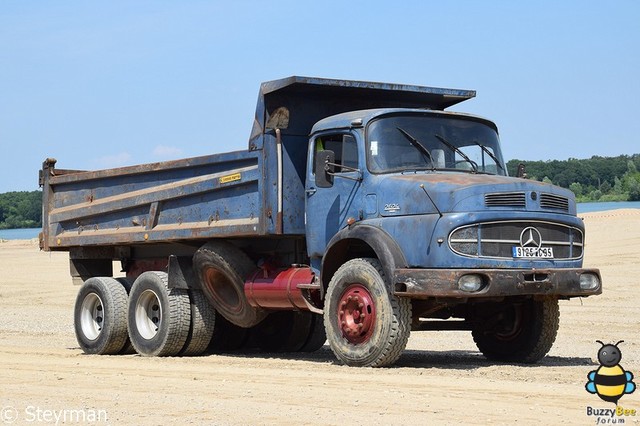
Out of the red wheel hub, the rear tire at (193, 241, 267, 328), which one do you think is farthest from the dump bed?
the red wheel hub

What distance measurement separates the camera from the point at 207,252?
1439cm

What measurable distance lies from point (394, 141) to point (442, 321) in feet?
7.19

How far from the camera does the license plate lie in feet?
37.6

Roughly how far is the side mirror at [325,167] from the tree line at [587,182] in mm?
14149

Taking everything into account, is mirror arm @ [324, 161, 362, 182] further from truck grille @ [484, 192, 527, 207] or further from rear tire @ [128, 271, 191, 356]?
rear tire @ [128, 271, 191, 356]

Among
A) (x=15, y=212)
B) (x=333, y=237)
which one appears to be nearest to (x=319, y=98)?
(x=333, y=237)

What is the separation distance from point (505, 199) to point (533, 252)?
639mm

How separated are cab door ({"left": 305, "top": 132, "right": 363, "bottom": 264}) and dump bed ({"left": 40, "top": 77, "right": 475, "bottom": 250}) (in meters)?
0.40

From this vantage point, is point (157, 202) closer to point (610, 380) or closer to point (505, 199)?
point (505, 199)

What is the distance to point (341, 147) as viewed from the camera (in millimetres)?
12773

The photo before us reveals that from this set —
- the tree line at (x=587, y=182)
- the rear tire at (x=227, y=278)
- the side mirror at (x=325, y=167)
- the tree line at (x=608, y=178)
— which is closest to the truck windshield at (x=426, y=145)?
the side mirror at (x=325, y=167)

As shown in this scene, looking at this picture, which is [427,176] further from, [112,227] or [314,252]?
[112,227]

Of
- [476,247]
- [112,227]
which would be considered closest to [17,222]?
[112,227]

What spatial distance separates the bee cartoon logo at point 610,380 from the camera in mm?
8781
